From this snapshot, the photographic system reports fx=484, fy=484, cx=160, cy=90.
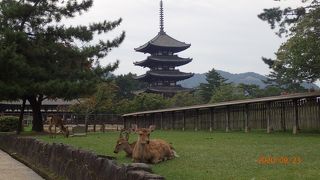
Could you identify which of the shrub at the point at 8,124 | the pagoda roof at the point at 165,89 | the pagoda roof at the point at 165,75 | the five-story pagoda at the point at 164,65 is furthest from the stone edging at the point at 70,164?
the five-story pagoda at the point at 164,65

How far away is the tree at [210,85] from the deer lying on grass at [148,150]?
176 feet

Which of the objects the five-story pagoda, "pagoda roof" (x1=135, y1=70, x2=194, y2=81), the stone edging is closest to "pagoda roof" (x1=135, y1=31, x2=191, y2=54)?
the five-story pagoda

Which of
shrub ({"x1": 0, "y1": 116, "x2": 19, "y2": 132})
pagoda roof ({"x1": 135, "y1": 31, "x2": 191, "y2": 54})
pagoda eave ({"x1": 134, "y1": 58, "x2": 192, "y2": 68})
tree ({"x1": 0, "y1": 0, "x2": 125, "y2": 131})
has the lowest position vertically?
shrub ({"x1": 0, "y1": 116, "x2": 19, "y2": 132})

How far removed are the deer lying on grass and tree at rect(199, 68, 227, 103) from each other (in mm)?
53687

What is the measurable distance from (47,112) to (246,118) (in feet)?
122

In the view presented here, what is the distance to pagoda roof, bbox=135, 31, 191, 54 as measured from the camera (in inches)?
2751

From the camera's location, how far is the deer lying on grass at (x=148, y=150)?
35.9 feet

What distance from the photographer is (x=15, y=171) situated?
13750 mm

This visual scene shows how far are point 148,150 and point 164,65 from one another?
59.2 m

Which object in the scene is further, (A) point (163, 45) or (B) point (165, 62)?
(A) point (163, 45)

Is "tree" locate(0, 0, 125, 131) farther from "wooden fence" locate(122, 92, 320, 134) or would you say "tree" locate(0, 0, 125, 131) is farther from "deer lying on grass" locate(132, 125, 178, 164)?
"deer lying on grass" locate(132, 125, 178, 164)

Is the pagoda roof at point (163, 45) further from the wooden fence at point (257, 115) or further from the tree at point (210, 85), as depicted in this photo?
the wooden fence at point (257, 115)
